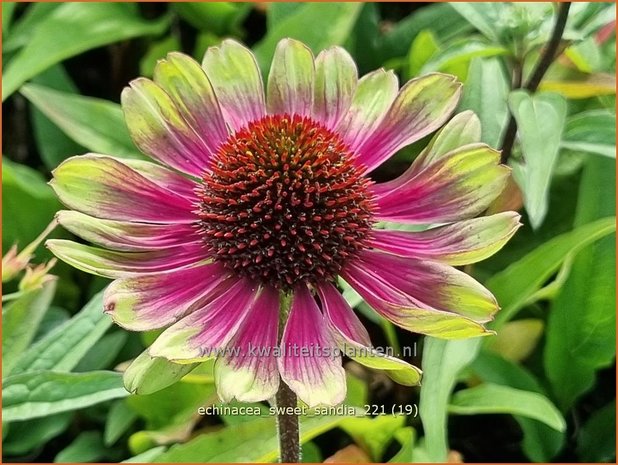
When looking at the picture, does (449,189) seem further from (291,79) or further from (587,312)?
(587,312)

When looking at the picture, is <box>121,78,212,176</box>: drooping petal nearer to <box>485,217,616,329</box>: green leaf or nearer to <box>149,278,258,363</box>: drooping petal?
<box>149,278,258,363</box>: drooping petal

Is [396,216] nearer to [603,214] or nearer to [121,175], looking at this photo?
[121,175]

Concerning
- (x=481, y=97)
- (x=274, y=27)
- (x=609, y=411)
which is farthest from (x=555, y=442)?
(x=274, y=27)

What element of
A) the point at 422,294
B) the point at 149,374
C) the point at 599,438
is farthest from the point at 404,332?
the point at 149,374

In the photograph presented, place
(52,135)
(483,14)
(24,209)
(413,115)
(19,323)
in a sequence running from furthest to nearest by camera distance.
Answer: (52,135)
(24,209)
(483,14)
(19,323)
(413,115)

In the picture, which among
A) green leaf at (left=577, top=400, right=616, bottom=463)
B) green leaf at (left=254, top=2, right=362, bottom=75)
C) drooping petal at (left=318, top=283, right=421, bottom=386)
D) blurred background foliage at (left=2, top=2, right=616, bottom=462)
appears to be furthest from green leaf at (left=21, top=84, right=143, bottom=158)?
green leaf at (left=577, top=400, right=616, bottom=463)

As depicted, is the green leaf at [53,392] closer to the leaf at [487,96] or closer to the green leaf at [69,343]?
the green leaf at [69,343]
